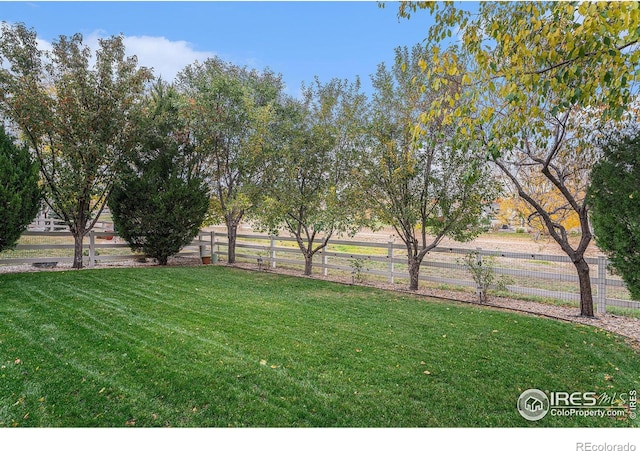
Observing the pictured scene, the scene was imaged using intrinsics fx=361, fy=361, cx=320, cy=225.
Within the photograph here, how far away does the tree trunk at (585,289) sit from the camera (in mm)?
5621

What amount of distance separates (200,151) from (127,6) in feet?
17.0

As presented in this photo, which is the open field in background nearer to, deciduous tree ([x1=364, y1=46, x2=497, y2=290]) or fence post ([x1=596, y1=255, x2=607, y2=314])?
fence post ([x1=596, y1=255, x2=607, y2=314])

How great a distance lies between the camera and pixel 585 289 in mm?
5656

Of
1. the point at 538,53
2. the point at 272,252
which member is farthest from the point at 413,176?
the point at 272,252

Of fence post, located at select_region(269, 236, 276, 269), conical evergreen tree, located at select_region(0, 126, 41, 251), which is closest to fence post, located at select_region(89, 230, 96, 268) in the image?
conical evergreen tree, located at select_region(0, 126, 41, 251)

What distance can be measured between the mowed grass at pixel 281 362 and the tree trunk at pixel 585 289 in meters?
0.96

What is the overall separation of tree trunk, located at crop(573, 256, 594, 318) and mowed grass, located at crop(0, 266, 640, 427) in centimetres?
96

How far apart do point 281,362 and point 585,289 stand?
5069 mm

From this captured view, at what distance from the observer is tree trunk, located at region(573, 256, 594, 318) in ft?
18.4

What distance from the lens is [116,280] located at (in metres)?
7.33

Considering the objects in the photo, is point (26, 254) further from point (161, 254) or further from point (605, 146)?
point (605, 146)

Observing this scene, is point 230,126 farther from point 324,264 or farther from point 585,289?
point 585,289

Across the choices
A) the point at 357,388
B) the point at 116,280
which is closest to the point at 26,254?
the point at 116,280

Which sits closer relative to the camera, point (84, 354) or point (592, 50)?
point (592, 50)
